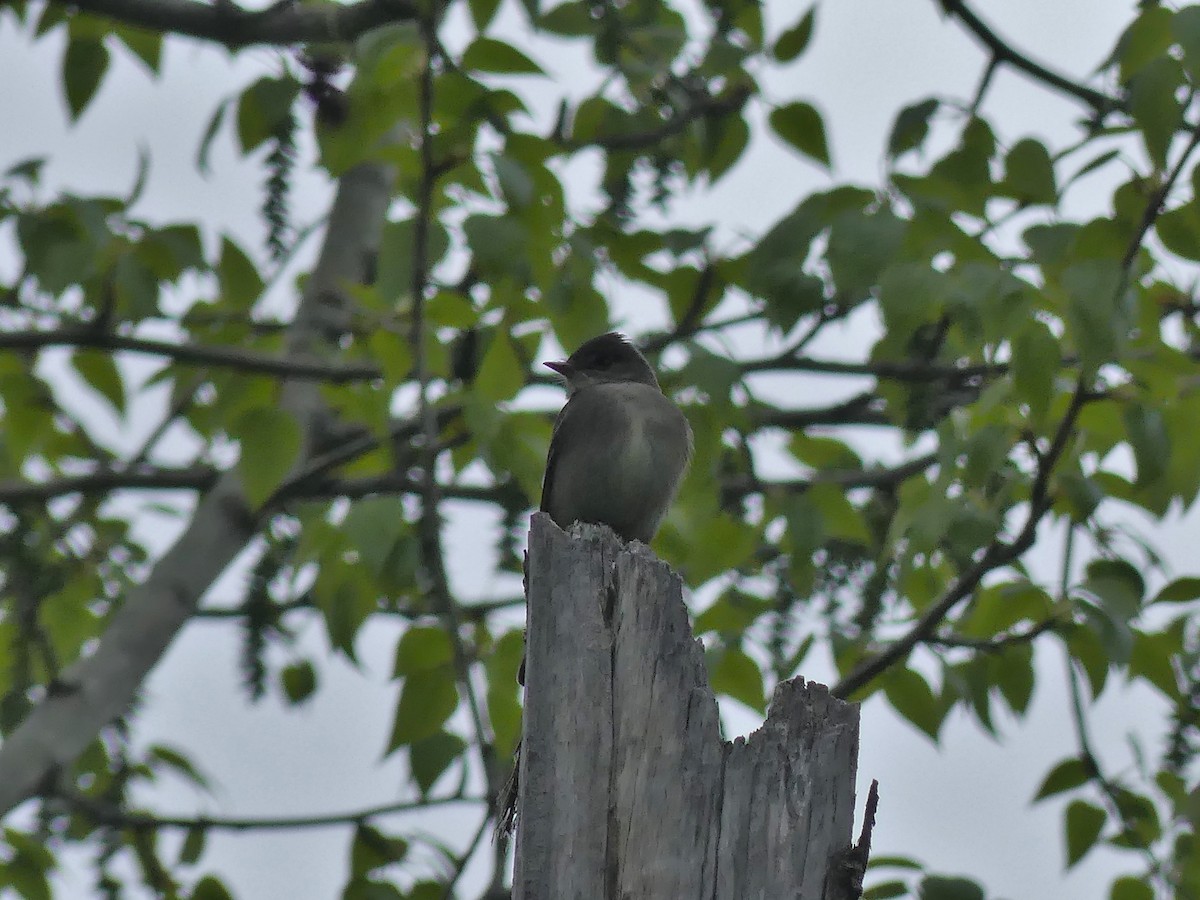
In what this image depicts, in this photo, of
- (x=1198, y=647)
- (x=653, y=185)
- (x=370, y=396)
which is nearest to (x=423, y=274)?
(x=370, y=396)

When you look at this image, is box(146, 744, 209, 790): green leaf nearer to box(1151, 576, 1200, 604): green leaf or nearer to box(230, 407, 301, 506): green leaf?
box(230, 407, 301, 506): green leaf

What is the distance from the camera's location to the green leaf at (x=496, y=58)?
524 cm

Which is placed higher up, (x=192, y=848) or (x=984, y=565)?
(x=984, y=565)

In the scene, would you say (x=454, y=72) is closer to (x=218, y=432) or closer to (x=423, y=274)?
(x=423, y=274)

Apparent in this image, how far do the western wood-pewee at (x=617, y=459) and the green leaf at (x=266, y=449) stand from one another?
3.20 ft

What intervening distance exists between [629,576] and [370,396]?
3129mm

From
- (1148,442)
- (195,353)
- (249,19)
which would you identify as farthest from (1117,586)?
(195,353)

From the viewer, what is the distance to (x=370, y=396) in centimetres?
652

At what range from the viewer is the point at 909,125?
19.4ft

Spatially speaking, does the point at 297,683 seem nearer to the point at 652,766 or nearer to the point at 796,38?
the point at 796,38

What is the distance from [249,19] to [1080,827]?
4.34 m

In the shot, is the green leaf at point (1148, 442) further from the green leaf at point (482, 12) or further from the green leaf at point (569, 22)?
the green leaf at point (482, 12)

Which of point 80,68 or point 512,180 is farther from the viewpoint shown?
point 80,68

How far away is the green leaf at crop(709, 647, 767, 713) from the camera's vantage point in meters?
6.12
